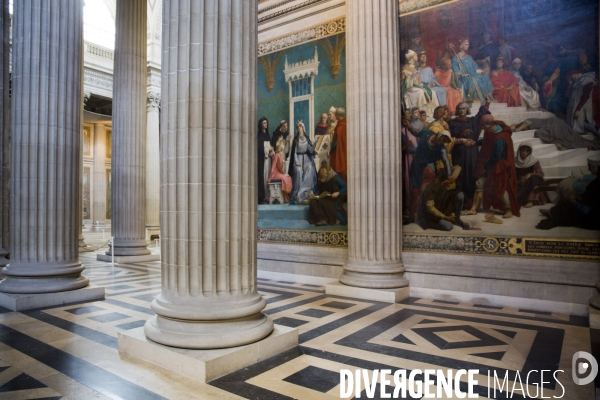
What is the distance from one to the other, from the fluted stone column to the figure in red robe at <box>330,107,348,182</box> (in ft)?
4.03

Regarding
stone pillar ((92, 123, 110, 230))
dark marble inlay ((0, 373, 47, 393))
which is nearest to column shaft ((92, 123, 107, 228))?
stone pillar ((92, 123, 110, 230))

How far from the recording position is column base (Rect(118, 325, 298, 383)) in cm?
389

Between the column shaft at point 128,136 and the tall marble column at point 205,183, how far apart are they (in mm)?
9212

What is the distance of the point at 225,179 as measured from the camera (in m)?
4.36

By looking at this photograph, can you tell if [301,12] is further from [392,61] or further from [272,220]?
[272,220]

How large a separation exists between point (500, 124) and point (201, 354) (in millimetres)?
6281

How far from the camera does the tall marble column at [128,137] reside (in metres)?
13.0

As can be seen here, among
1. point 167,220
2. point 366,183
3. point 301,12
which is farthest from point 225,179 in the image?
point 301,12

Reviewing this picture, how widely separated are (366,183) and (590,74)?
397cm

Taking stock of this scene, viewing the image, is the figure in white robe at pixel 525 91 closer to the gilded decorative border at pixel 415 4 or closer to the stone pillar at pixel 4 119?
the gilded decorative border at pixel 415 4

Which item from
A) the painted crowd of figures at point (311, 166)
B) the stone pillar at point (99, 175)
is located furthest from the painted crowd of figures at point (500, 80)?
the stone pillar at point (99, 175)

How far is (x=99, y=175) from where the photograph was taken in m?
30.5

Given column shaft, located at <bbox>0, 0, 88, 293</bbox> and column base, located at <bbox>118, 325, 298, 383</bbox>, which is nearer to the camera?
column base, located at <bbox>118, 325, 298, 383</bbox>

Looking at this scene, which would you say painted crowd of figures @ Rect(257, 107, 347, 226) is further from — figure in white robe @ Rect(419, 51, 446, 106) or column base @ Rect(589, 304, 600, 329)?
column base @ Rect(589, 304, 600, 329)
